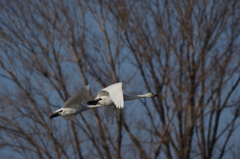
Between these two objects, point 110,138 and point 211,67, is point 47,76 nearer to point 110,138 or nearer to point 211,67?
point 110,138

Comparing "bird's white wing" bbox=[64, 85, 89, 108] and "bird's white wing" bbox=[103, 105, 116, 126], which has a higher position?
"bird's white wing" bbox=[64, 85, 89, 108]

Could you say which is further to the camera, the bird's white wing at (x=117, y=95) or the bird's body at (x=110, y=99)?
the bird's body at (x=110, y=99)

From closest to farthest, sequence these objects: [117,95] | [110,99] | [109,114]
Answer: [117,95], [110,99], [109,114]

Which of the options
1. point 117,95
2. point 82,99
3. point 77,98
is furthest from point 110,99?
point 117,95

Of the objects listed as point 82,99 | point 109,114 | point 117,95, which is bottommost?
point 109,114

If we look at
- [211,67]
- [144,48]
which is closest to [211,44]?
[211,67]

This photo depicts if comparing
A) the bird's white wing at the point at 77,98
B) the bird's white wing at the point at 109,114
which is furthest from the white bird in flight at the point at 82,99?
the bird's white wing at the point at 109,114

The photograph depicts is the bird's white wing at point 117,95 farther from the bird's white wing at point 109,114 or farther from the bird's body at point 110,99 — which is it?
the bird's white wing at point 109,114

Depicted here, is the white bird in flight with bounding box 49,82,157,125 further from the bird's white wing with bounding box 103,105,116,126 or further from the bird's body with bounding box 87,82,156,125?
the bird's white wing with bounding box 103,105,116,126

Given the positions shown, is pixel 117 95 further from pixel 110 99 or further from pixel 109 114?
pixel 109 114

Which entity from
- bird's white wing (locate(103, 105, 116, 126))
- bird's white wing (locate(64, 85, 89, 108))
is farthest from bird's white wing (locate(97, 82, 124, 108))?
bird's white wing (locate(103, 105, 116, 126))

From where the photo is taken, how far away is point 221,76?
20578 millimetres

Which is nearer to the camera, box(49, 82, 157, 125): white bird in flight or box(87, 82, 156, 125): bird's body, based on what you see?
box(87, 82, 156, 125): bird's body

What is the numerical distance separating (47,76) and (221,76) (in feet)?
23.9
